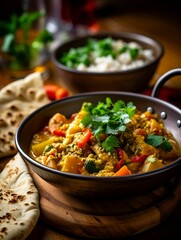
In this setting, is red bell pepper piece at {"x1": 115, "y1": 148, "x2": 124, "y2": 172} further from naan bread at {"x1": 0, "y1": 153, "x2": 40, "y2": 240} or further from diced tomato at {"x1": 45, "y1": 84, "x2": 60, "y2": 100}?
diced tomato at {"x1": 45, "y1": 84, "x2": 60, "y2": 100}

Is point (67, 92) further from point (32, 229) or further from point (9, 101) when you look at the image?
point (32, 229)

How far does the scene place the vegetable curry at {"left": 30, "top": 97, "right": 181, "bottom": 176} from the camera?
2449mm

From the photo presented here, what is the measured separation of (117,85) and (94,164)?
139cm

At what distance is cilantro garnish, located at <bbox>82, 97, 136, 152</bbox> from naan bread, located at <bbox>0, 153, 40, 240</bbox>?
528mm

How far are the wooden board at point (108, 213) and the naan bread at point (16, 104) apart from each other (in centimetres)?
78

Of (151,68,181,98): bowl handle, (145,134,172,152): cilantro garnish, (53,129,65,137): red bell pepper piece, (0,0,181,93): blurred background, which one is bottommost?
(0,0,181,93): blurred background

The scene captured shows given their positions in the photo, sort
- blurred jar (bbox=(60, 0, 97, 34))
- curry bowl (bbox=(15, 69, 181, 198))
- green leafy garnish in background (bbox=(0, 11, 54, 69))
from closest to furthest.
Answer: curry bowl (bbox=(15, 69, 181, 198)) → green leafy garnish in background (bbox=(0, 11, 54, 69)) → blurred jar (bbox=(60, 0, 97, 34))

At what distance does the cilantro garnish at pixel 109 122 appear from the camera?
2494 mm

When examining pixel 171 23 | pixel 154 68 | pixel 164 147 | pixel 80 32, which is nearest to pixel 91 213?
pixel 164 147

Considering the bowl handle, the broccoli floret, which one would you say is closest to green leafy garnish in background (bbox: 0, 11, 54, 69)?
the bowl handle

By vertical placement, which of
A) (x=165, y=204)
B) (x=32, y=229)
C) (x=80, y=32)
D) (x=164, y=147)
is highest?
(x=164, y=147)

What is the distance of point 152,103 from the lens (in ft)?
10.0

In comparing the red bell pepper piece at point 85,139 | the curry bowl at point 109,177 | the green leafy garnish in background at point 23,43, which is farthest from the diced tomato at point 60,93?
the red bell pepper piece at point 85,139

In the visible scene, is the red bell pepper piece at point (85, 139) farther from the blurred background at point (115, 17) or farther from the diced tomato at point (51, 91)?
the blurred background at point (115, 17)
